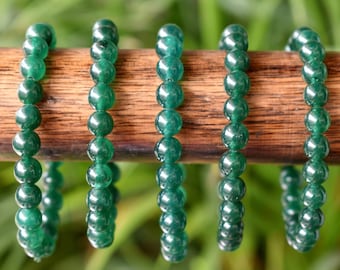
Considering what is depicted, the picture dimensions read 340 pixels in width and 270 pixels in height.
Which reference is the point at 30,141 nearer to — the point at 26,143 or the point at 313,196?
the point at 26,143

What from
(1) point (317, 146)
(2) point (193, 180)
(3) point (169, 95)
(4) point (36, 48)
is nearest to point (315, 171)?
(1) point (317, 146)

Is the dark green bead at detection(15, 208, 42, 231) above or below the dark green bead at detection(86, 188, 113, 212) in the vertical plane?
below

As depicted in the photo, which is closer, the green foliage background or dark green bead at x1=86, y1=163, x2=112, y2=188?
dark green bead at x1=86, y1=163, x2=112, y2=188

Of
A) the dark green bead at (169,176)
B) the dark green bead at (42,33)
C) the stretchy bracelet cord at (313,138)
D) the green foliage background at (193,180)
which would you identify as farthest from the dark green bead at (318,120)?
the green foliage background at (193,180)

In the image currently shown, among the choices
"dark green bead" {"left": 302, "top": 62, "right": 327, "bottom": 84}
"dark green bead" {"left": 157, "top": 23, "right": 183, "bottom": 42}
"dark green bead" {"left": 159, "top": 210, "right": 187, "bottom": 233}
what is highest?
"dark green bead" {"left": 157, "top": 23, "right": 183, "bottom": 42}

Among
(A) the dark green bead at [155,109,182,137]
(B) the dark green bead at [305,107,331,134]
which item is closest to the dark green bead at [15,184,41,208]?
(A) the dark green bead at [155,109,182,137]

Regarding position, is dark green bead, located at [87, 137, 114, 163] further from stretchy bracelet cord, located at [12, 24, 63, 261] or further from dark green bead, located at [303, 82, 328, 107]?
dark green bead, located at [303, 82, 328, 107]

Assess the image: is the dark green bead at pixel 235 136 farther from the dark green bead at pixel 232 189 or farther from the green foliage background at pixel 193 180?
the green foliage background at pixel 193 180

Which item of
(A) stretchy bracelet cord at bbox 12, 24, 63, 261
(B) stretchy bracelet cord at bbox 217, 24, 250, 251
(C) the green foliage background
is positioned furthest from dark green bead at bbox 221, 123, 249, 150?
(C) the green foliage background
